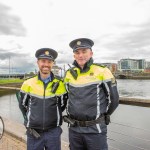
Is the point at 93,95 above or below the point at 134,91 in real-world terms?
above

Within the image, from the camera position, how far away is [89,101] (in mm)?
2494

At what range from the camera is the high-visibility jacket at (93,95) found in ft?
8.23

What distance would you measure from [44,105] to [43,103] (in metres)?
0.03

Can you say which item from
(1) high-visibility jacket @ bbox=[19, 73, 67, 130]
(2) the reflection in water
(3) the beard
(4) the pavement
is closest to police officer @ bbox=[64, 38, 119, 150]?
(1) high-visibility jacket @ bbox=[19, 73, 67, 130]

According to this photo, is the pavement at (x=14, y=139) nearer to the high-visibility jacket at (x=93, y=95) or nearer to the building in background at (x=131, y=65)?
the high-visibility jacket at (x=93, y=95)

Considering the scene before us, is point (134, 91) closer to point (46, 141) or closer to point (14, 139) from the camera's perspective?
point (14, 139)

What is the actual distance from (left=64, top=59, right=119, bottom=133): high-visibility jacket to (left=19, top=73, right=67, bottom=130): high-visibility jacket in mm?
278

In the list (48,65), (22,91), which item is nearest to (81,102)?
(48,65)

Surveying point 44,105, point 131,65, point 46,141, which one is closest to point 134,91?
point 46,141

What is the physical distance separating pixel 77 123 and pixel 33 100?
0.61 m

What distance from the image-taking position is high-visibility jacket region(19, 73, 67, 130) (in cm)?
276

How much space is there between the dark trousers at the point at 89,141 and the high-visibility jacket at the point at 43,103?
1.10 ft

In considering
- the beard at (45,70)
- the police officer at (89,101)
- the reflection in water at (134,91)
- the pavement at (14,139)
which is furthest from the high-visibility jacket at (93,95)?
the reflection in water at (134,91)

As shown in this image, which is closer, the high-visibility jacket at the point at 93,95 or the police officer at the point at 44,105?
the high-visibility jacket at the point at 93,95
